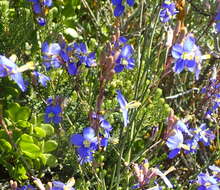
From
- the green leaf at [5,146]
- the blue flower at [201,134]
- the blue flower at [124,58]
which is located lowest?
the blue flower at [201,134]

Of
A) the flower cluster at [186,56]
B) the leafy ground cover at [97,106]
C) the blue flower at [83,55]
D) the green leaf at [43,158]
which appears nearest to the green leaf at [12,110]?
the leafy ground cover at [97,106]

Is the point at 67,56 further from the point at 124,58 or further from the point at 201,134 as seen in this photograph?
the point at 201,134

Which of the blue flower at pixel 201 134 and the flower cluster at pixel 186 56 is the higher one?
the flower cluster at pixel 186 56

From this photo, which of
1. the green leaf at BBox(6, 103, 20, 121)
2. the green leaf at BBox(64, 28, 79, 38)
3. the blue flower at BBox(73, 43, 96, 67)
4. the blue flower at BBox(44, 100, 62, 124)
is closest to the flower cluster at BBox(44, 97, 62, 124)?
the blue flower at BBox(44, 100, 62, 124)

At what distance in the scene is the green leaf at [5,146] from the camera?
2.31 m

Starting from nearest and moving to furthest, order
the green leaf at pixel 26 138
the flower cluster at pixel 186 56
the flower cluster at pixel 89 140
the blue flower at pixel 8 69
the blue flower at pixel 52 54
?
the blue flower at pixel 8 69 → the flower cluster at pixel 186 56 → the flower cluster at pixel 89 140 → the blue flower at pixel 52 54 → the green leaf at pixel 26 138

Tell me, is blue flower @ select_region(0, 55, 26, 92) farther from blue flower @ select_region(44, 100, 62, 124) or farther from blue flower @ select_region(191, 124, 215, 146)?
blue flower @ select_region(191, 124, 215, 146)

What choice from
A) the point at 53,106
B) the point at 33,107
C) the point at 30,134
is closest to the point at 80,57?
the point at 53,106

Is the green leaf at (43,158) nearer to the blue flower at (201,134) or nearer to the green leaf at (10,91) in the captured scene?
the green leaf at (10,91)

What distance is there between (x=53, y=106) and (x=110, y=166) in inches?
36.3

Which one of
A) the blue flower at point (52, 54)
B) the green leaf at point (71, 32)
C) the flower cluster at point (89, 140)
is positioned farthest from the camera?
the green leaf at point (71, 32)

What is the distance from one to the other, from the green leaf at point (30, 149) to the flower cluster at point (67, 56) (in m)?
0.41

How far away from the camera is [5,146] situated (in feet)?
7.61

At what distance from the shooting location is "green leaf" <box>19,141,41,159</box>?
89.4 inches
